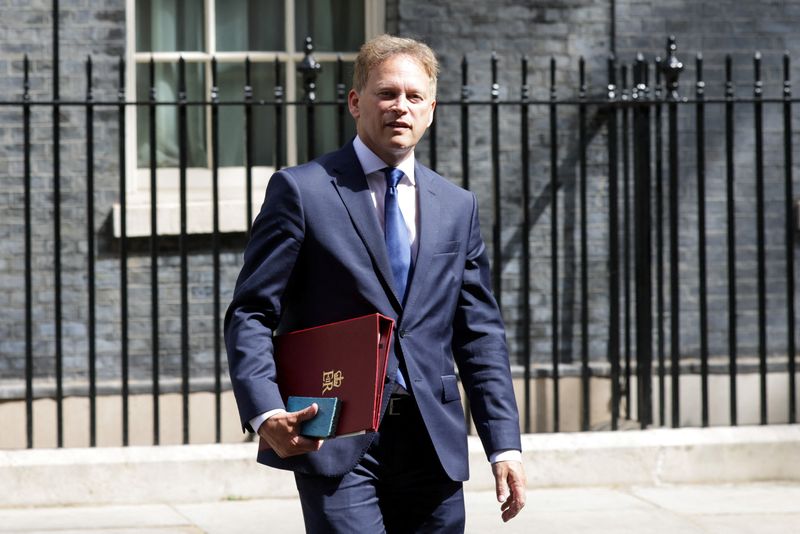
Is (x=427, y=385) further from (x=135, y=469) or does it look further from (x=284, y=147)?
(x=284, y=147)

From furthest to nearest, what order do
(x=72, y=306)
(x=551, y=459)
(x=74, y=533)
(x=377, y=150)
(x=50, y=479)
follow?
(x=72, y=306) < (x=551, y=459) < (x=50, y=479) < (x=74, y=533) < (x=377, y=150)

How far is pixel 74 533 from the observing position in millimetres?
5723

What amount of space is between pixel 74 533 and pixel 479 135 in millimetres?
3467

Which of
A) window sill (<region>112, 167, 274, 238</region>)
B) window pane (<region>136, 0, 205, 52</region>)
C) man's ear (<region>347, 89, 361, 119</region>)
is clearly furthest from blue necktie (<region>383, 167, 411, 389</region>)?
window pane (<region>136, 0, 205, 52</region>)

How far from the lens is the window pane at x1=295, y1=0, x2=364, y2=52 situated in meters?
8.02

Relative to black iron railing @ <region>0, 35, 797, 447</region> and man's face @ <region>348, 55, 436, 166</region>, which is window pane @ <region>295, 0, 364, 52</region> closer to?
black iron railing @ <region>0, 35, 797, 447</region>

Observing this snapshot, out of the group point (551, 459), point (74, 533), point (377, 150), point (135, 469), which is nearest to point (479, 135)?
point (551, 459)

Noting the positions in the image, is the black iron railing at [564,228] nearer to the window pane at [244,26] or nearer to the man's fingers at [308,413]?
the window pane at [244,26]

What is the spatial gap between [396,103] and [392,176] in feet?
0.65

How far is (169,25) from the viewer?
7.86 meters

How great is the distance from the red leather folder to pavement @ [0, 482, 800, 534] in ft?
9.79

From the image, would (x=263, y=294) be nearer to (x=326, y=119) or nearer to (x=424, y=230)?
(x=424, y=230)

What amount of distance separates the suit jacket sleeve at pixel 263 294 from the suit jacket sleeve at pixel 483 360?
0.46 meters

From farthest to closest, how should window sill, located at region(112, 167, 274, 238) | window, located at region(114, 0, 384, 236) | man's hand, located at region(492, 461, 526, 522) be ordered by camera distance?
1. window, located at region(114, 0, 384, 236)
2. window sill, located at region(112, 167, 274, 238)
3. man's hand, located at region(492, 461, 526, 522)
